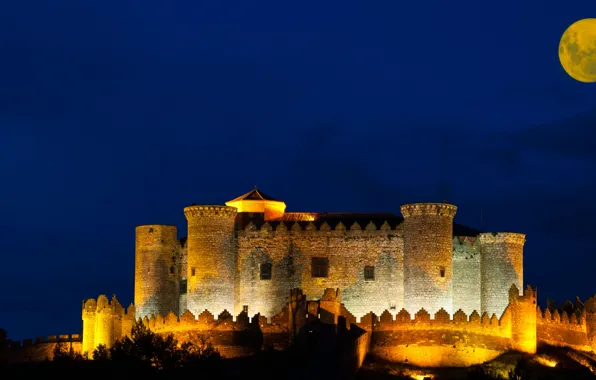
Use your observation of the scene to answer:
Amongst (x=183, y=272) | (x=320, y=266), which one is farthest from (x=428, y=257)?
(x=183, y=272)

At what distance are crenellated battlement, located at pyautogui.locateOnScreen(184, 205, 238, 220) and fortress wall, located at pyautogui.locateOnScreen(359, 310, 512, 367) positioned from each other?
35.6 ft

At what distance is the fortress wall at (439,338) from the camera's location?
7944 centimetres

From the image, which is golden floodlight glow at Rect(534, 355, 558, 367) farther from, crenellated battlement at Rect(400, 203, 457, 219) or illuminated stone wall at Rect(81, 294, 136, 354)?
illuminated stone wall at Rect(81, 294, 136, 354)

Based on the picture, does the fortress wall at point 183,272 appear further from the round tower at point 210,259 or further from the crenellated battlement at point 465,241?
the crenellated battlement at point 465,241

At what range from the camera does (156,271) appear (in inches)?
3425

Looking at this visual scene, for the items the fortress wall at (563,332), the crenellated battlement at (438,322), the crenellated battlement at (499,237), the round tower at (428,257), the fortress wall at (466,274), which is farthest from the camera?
the crenellated battlement at (499,237)

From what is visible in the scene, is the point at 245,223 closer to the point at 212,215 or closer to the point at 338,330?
→ the point at 212,215

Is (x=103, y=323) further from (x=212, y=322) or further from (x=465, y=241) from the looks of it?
(x=465, y=241)

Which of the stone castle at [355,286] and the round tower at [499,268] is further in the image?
the round tower at [499,268]

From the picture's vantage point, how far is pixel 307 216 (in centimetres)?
9106

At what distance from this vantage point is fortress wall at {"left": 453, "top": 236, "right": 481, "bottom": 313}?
3381 inches

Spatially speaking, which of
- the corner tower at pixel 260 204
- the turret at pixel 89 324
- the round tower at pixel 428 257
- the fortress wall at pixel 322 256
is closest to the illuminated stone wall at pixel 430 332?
the round tower at pixel 428 257

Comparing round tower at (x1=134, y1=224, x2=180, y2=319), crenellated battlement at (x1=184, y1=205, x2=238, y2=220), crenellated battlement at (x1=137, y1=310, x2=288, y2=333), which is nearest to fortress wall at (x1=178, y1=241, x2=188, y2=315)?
round tower at (x1=134, y1=224, x2=180, y2=319)

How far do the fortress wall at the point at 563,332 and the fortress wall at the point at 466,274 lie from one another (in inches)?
233
